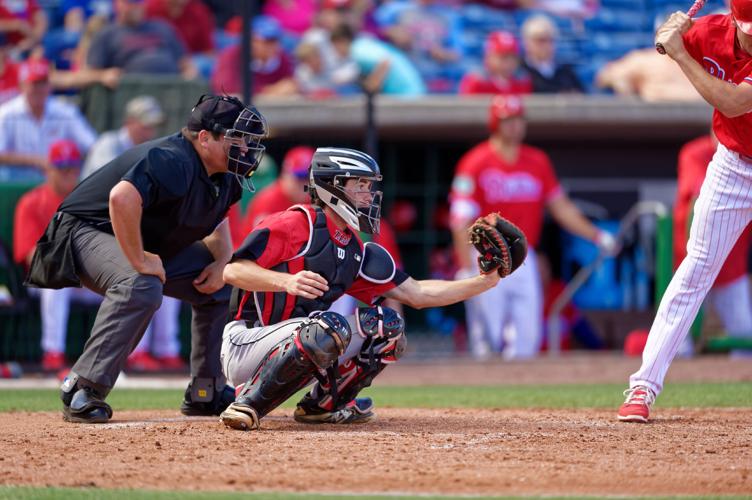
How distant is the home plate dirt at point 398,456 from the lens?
404cm

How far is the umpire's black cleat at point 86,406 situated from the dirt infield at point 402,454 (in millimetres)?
95

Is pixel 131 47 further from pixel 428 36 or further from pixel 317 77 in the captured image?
pixel 428 36

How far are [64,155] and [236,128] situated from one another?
14.5 ft

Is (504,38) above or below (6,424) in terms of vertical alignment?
above

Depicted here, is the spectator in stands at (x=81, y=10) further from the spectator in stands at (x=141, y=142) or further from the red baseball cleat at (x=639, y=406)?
the red baseball cleat at (x=639, y=406)

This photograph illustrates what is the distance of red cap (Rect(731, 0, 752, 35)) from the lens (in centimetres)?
523

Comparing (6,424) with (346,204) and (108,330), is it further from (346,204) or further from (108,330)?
(346,204)

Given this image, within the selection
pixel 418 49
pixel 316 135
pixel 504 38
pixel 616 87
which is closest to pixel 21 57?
pixel 316 135

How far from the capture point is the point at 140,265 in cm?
559

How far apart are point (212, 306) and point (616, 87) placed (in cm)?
762

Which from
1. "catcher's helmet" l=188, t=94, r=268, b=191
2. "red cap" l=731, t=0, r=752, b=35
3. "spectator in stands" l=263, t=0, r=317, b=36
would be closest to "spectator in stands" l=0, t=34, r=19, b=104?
"spectator in stands" l=263, t=0, r=317, b=36

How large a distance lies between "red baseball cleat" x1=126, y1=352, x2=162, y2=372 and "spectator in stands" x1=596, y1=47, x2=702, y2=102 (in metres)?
5.54

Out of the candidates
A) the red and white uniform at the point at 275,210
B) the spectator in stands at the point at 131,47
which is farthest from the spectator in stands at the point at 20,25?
the red and white uniform at the point at 275,210

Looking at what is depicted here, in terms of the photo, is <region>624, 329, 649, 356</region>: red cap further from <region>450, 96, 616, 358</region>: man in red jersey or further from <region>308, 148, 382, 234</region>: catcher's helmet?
<region>308, 148, 382, 234</region>: catcher's helmet
